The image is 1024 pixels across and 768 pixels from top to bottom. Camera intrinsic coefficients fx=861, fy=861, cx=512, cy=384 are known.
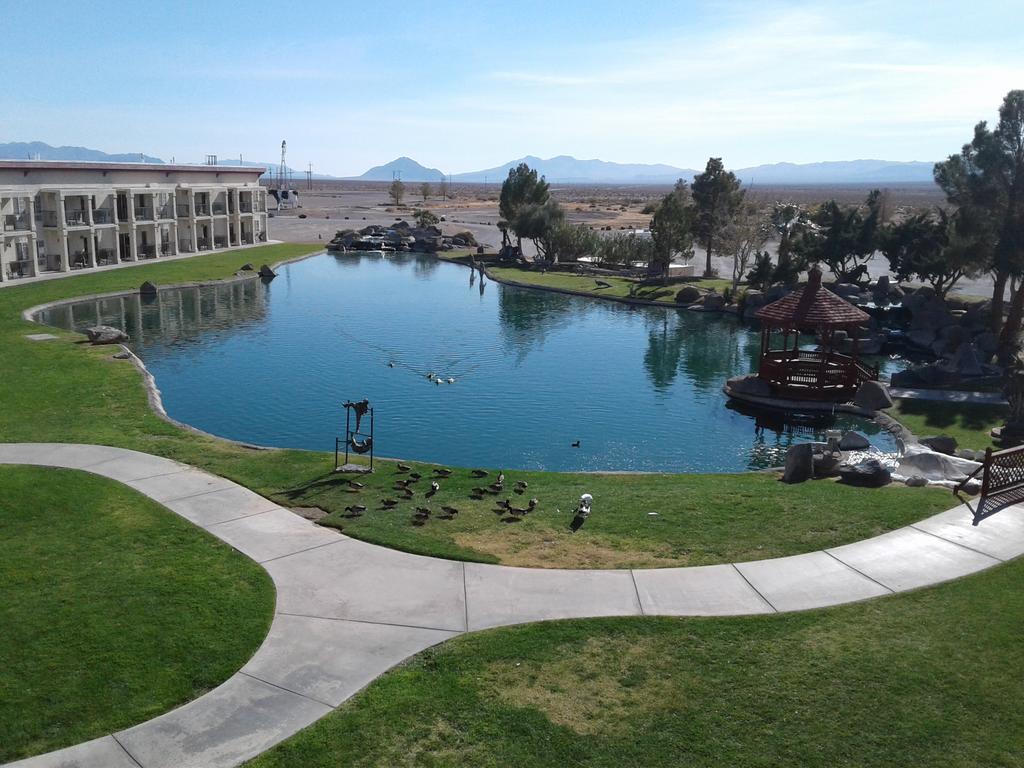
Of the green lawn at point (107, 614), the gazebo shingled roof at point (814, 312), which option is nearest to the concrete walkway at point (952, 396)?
the gazebo shingled roof at point (814, 312)

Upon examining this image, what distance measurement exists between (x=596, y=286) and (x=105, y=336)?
36120mm

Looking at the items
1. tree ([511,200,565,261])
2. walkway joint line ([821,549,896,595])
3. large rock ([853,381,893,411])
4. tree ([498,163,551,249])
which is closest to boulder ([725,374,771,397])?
large rock ([853,381,893,411])

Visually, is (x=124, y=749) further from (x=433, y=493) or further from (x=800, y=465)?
(x=800, y=465)

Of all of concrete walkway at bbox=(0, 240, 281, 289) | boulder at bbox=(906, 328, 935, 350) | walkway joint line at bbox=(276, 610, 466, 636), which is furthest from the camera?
concrete walkway at bbox=(0, 240, 281, 289)

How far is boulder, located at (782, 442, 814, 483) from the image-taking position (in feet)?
71.5

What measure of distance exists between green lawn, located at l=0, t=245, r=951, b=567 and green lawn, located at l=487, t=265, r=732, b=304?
1551 inches

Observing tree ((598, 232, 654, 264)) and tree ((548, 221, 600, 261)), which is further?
tree ((548, 221, 600, 261))

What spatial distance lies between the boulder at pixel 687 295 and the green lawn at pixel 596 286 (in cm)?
77

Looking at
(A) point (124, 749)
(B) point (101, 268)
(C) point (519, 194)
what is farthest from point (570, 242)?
(A) point (124, 749)

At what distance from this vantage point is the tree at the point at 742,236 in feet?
208

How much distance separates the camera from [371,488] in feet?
66.6

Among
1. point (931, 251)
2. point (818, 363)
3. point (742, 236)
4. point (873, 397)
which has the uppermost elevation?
point (742, 236)

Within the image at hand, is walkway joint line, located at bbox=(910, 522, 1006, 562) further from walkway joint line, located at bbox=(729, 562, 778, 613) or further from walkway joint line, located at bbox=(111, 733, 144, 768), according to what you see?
walkway joint line, located at bbox=(111, 733, 144, 768)

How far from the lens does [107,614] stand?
13453 mm
